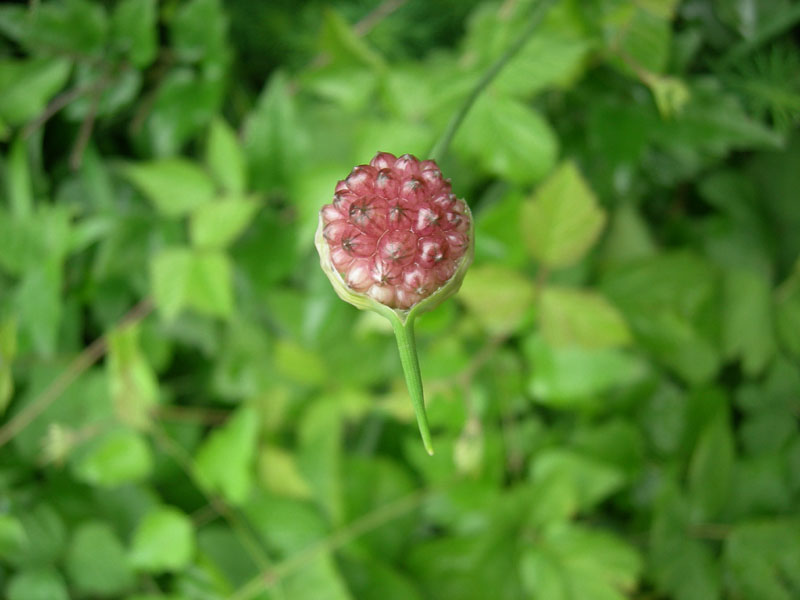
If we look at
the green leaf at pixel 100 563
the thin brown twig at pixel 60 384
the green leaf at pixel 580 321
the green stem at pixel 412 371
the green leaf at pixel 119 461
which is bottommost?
the green leaf at pixel 100 563

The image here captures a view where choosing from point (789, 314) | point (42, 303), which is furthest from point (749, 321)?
point (42, 303)

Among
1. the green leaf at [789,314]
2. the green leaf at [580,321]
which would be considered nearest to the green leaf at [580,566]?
the green leaf at [580,321]

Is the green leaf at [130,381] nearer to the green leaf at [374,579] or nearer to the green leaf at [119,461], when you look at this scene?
the green leaf at [119,461]

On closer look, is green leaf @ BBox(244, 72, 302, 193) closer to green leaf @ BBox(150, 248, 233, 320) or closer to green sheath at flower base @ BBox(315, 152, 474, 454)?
green leaf @ BBox(150, 248, 233, 320)

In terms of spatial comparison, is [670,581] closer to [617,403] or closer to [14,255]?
[617,403]

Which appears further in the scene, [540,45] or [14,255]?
[14,255]

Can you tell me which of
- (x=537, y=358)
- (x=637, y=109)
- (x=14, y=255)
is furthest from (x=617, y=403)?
(x=14, y=255)
